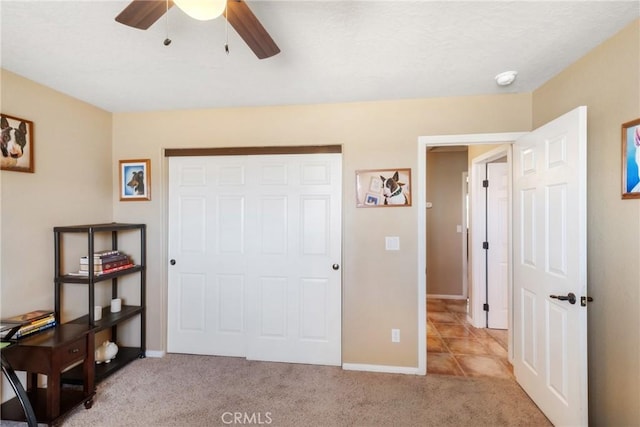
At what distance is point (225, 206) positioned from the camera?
277 centimetres

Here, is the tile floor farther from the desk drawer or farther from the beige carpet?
the desk drawer

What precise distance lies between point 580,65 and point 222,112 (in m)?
2.73

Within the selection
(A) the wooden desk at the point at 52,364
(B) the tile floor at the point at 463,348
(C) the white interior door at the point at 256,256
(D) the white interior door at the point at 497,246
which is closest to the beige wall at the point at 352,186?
(C) the white interior door at the point at 256,256

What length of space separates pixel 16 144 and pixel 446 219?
16.7 ft

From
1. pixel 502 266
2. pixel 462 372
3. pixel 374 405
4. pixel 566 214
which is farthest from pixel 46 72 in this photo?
pixel 502 266

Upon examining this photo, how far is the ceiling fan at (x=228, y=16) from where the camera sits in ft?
3.38

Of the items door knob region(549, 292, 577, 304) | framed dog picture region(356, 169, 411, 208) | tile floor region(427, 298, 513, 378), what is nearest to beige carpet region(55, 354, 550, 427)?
tile floor region(427, 298, 513, 378)

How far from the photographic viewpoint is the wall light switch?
2510 mm

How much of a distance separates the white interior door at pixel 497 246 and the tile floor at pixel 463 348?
209mm

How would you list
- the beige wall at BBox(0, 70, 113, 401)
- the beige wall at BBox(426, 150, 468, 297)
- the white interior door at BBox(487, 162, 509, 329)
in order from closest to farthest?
the beige wall at BBox(0, 70, 113, 401) < the white interior door at BBox(487, 162, 509, 329) < the beige wall at BBox(426, 150, 468, 297)

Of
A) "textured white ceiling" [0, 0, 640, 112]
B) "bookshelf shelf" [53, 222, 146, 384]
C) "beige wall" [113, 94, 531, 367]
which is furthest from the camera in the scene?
"beige wall" [113, 94, 531, 367]

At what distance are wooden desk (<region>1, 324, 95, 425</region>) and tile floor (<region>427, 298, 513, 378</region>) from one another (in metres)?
2.68

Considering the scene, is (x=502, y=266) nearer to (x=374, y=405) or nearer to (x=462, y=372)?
(x=462, y=372)

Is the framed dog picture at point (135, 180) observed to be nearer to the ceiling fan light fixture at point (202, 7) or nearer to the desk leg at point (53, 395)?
the desk leg at point (53, 395)
